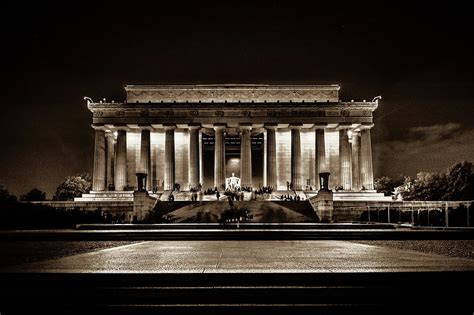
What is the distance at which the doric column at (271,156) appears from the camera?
78875 mm

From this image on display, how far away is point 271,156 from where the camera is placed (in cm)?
7906

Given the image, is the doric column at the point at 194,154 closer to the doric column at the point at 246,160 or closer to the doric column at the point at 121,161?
the doric column at the point at 246,160

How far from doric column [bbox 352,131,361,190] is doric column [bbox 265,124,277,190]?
40.5 ft

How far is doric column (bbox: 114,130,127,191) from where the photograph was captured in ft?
263

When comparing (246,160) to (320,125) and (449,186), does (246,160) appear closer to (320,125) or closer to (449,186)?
(320,125)

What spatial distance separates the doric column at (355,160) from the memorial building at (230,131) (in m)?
0.15

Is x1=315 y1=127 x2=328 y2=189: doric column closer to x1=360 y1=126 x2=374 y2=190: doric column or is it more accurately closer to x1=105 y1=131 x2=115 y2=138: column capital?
x1=360 y1=126 x2=374 y2=190: doric column

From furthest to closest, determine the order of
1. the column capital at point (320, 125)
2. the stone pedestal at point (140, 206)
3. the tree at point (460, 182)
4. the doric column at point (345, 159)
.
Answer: the doric column at point (345, 159) < the column capital at point (320, 125) < the tree at point (460, 182) < the stone pedestal at point (140, 206)

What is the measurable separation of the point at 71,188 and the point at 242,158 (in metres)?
41.6

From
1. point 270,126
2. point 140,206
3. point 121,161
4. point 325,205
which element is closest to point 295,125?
point 270,126

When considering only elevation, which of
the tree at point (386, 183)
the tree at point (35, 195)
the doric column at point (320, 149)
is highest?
the doric column at point (320, 149)
